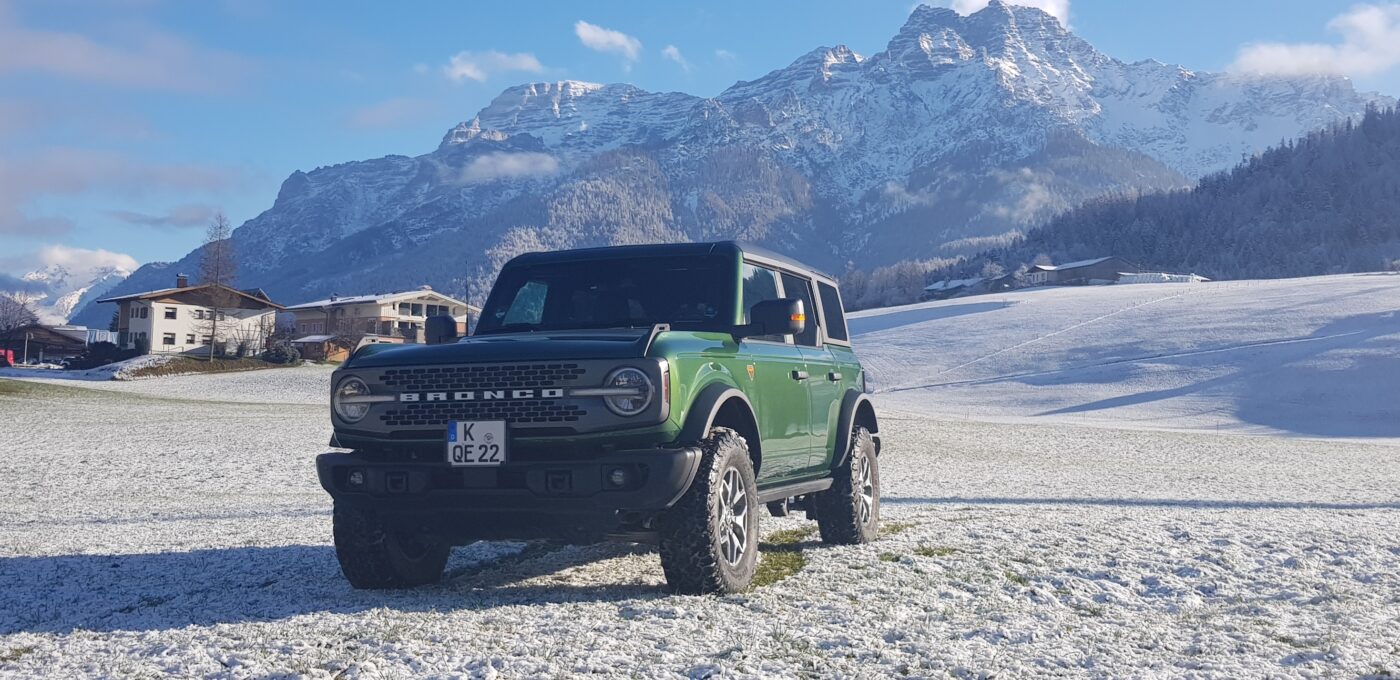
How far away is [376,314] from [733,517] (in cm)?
9163

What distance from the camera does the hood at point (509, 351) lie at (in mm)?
5945

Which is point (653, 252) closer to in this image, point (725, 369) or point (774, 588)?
point (725, 369)

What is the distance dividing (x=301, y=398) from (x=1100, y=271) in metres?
128

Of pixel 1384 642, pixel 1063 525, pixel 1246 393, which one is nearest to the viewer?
pixel 1384 642

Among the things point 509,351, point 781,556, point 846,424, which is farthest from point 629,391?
point 846,424

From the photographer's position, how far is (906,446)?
2572 cm

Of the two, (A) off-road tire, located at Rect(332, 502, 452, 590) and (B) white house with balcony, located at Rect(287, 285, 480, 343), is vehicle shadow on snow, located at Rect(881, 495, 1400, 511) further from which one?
(B) white house with balcony, located at Rect(287, 285, 480, 343)

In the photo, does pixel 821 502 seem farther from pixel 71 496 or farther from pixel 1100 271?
pixel 1100 271

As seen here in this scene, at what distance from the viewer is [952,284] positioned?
174 m


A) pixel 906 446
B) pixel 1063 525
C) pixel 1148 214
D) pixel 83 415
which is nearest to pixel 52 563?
pixel 1063 525

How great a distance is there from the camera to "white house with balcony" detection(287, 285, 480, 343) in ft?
306

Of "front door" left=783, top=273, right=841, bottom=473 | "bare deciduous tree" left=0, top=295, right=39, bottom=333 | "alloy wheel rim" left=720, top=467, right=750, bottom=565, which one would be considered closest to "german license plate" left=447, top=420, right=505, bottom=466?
"alloy wheel rim" left=720, top=467, right=750, bottom=565

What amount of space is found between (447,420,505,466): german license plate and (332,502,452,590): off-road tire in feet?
2.39

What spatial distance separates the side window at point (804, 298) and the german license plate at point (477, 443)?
291 cm
